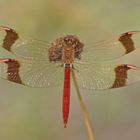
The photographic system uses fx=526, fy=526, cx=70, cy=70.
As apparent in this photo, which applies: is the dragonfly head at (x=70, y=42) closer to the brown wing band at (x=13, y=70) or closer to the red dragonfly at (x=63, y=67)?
the red dragonfly at (x=63, y=67)

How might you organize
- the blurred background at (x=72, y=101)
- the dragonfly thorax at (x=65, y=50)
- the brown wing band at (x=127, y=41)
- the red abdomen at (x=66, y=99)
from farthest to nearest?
the blurred background at (x=72, y=101), the brown wing band at (x=127, y=41), the red abdomen at (x=66, y=99), the dragonfly thorax at (x=65, y=50)

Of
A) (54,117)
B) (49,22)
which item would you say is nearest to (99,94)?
(54,117)

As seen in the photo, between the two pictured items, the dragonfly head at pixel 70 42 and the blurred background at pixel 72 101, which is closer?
the dragonfly head at pixel 70 42

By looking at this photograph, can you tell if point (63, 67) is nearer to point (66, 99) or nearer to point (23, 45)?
point (66, 99)

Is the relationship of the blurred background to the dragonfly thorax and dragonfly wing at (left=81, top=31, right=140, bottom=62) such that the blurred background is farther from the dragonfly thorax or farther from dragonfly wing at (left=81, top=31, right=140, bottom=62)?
the dragonfly thorax

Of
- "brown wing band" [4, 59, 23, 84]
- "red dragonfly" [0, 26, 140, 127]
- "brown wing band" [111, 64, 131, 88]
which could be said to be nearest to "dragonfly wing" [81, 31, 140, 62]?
"red dragonfly" [0, 26, 140, 127]

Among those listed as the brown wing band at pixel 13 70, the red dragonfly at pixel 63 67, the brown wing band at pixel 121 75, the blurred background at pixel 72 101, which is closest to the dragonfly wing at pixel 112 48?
the red dragonfly at pixel 63 67

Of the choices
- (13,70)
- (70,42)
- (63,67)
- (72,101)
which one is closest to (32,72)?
(13,70)
